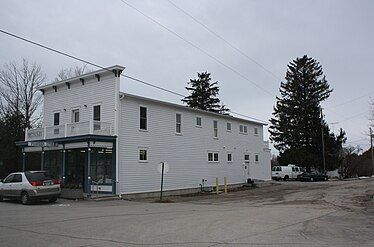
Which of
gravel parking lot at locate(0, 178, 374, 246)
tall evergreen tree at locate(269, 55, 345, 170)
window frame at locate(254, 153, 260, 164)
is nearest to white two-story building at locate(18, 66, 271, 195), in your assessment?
window frame at locate(254, 153, 260, 164)

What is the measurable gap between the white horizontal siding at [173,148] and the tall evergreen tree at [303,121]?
2177cm

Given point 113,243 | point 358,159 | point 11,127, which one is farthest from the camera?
point 358,159

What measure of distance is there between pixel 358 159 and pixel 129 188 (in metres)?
69.4

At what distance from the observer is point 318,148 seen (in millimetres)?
63219

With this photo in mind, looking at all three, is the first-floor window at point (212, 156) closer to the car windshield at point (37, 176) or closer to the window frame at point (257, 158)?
the window frame at point (257, 158)

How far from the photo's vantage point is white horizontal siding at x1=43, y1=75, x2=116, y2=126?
94.4 ft

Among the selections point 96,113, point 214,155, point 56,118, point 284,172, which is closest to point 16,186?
point 96,113

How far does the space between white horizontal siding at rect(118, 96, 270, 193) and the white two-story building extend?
69mm

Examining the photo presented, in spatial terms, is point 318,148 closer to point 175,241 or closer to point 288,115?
point 288,115

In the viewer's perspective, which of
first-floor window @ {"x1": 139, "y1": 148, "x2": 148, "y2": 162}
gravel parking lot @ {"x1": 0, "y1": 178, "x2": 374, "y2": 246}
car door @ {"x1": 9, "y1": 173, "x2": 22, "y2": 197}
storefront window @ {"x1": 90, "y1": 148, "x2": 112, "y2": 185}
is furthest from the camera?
first-floor window @ {"x1": 139, "y1": 148, "x2": 148, "y2": 162}

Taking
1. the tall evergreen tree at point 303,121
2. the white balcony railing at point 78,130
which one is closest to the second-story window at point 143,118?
the white balcony railing at point 78,130

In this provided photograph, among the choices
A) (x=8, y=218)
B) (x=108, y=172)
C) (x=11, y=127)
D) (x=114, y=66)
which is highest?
(x=114, y=66)

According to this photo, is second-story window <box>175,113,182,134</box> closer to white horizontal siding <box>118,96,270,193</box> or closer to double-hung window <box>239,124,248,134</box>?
white horizontal siding <box>118,96,270,193</box>

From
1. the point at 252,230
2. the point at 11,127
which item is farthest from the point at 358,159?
the point at 252,230
